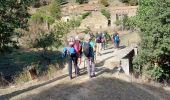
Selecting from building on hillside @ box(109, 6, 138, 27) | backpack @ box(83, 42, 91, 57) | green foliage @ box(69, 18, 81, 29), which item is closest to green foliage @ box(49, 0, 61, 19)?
green foliage @ box(69, 18, 81, 29)

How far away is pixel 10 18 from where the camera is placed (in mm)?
28516

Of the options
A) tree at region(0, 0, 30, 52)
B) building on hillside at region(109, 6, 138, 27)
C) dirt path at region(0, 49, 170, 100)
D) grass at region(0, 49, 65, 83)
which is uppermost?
tree at region(0, 0, 30, 52)

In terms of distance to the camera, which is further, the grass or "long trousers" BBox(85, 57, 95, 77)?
the grass

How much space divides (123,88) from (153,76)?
19.6 ft

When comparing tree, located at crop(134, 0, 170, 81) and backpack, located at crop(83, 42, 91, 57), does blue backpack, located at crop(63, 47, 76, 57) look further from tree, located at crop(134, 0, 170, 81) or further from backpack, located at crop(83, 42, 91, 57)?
tree, located at crop(134, 0, 170, 81)

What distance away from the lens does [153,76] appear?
23.9 m

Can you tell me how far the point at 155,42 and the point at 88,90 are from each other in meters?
7.75

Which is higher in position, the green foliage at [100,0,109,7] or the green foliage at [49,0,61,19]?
the green foliage at [100,0,109,7]

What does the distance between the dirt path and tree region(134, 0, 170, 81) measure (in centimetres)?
329

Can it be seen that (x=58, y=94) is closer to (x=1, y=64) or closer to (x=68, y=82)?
(x=68, y=82)

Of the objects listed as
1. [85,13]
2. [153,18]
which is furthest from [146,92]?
[85,13]

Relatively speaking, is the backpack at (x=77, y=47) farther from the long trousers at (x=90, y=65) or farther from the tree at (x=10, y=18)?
the tree at (x=10, y=18)

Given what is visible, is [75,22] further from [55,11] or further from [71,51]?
[71,51]

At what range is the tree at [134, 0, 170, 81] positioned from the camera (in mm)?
23422
